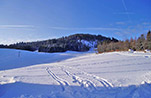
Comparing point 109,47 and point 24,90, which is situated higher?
point 109,47

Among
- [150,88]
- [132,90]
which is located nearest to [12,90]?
[132,90]

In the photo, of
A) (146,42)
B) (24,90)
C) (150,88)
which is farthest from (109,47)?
(24,90)

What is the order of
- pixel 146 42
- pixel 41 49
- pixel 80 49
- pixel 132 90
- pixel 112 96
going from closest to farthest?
pixel 112 96 < pixel 132 90 < pixel 146 42 < pixel 41 49 < pixel 80 49

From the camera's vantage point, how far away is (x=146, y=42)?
1590 centimetres

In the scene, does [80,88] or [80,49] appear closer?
[80,88]

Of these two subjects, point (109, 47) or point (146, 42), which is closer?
point (146, 42)

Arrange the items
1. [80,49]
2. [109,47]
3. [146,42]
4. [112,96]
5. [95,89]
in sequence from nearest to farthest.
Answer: [112,96]
[95,89]
[146,42]
[109,47]
[80,49]

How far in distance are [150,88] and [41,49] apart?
166 feet

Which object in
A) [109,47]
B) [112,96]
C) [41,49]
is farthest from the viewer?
[41,49]

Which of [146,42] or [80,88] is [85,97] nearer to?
[80,88]

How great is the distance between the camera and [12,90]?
3.10 meters

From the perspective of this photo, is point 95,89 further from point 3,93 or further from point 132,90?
point 3,93

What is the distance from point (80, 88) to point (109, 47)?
2203 centimetres

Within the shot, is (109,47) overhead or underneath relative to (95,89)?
overhead
